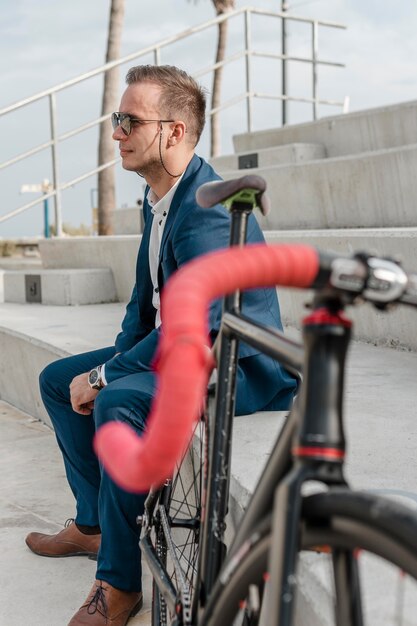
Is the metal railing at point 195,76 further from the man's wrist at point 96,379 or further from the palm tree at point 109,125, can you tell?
the man's wrist at point 96,379

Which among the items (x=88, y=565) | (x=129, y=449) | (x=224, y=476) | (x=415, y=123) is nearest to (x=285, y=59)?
(x=415, y=123)

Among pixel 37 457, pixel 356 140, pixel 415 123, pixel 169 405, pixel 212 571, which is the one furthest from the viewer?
pixel 356 140

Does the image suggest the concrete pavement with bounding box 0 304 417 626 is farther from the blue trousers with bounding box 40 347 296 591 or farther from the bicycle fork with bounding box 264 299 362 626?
the bicycle fork with bounding box 264 299 362 626

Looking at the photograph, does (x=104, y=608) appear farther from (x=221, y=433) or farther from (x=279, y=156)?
(x=279, y=156)

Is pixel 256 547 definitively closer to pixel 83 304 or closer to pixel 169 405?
pixel 169 405

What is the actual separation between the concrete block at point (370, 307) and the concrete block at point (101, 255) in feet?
5.65

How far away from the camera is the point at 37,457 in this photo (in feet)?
12.2

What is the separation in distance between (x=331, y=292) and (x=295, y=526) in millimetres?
263

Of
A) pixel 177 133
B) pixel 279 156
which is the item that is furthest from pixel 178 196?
pixel 279 156

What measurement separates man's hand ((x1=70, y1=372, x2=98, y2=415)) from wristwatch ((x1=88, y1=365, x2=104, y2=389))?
0.02 metres

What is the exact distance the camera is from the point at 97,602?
6.99 feet

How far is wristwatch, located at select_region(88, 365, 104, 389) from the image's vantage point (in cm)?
228

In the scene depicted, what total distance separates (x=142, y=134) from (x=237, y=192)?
115 centimetres

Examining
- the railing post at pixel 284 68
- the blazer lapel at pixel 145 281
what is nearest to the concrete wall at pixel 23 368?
the blazer lapel at pixel 145 281
